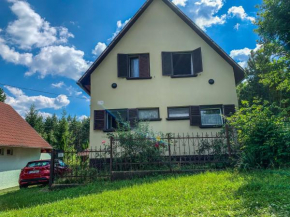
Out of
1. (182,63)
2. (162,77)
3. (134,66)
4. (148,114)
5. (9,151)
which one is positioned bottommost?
(9,151)

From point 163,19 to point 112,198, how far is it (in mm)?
9650

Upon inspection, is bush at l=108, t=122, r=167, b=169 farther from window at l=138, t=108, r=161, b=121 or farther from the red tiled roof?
the red tiled roof

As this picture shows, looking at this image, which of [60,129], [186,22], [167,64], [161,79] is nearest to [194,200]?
[161,79]

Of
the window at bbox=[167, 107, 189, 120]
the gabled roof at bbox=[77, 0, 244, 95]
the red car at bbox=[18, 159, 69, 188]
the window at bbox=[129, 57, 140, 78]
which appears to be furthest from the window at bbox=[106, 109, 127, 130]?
the red car at bbox=[18, 159, 69, 188]

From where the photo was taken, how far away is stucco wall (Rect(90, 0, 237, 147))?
9906mm

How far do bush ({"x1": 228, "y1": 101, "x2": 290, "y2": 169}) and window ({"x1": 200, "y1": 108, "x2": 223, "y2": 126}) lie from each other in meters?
3.01

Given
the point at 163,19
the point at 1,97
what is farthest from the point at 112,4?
the point at 1,97

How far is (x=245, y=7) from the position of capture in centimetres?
985

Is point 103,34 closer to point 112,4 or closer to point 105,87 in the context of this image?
point 112,4

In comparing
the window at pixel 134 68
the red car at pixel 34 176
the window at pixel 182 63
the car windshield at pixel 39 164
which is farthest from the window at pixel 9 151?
the window at pixel 182 63

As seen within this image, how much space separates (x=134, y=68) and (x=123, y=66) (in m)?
0.68

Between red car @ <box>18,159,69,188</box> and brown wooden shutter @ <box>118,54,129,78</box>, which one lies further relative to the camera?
brown wooden shutter @ <box>118,54,129,78</box>

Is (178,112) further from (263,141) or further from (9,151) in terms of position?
(9,151)

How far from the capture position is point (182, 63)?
425 inches
